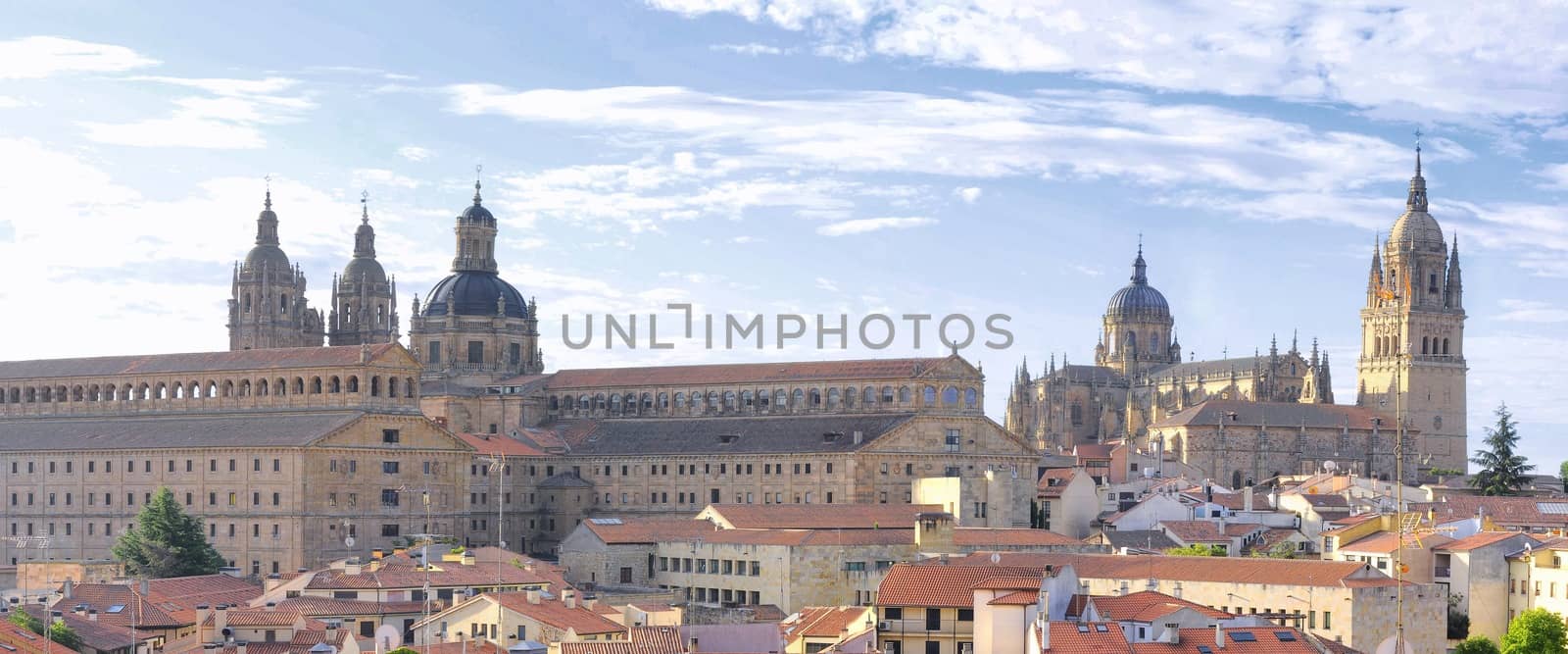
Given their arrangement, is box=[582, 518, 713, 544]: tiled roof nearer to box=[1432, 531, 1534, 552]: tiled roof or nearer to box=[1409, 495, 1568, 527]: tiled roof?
box=[1432, 531, 1534, 552]: tiled roof

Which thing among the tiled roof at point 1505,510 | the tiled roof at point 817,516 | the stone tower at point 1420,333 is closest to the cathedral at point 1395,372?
the stone tower at point 1420,333

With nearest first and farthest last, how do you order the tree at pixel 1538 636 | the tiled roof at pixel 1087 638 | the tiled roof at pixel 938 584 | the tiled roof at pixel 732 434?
the tiled roof at pixel 1087 638 → the tiled roof at pixel 938 584 → the tree at pixel 1538 636 → the tiled roof at pixel 732 434

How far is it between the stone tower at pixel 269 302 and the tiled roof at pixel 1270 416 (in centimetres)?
6546

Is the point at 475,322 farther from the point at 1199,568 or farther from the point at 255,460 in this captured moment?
the point at 1199,568

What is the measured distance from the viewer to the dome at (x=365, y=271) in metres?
167

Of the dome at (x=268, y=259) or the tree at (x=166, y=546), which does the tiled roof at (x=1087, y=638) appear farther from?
the dome at (x=268, y=259)

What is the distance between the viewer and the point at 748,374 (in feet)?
441

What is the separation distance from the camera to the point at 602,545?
4104 inches

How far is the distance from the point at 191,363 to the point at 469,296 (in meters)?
23.7

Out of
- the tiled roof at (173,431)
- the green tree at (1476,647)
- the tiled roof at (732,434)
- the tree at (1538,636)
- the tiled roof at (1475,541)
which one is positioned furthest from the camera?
the tiled roof at (732,434)

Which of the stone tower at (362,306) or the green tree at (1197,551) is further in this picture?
the stone tower at (362,306)

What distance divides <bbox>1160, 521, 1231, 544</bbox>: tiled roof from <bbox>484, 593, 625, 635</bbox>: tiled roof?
41.2m

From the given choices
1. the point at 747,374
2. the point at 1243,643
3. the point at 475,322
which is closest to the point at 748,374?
the point at 747,374

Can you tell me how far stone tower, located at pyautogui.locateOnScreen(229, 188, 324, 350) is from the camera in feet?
538
